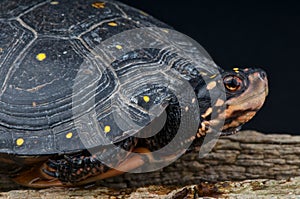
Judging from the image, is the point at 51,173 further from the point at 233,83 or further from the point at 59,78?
the point at 233,83

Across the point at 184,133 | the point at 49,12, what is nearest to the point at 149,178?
the point at 184,133

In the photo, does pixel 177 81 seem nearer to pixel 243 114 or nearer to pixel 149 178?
pixel 243 114

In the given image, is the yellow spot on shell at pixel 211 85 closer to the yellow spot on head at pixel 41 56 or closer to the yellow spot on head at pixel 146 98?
the yellow spot on head at pixel 146 98

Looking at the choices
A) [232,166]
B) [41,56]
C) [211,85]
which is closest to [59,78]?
[41,56]

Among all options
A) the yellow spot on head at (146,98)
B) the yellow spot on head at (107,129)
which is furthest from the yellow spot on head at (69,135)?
the yellow spot on head at (146,98)

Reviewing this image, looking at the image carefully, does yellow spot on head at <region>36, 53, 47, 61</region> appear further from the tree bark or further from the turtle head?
the turtle head
